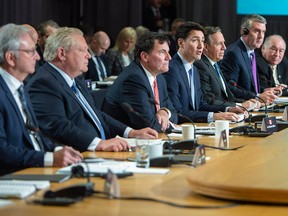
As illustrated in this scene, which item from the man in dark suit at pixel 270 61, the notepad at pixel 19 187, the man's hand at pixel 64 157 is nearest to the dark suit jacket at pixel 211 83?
the man in dark suit at pixel 270 61

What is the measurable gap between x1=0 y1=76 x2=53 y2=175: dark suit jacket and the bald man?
7229 mm

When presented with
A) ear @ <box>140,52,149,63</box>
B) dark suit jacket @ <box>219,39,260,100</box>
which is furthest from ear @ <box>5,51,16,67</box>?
dark suit jacket @ <box>219,39,260,100</box>

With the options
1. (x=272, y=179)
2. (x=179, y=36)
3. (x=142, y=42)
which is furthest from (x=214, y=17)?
(x=272, y=179)

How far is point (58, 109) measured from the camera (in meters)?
4.60

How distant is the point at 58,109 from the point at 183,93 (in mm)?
2104

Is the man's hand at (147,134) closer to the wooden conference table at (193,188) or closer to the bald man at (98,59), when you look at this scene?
the wooden conference table at (193,188)

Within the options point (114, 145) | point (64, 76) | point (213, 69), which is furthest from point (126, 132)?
point (213, 69)

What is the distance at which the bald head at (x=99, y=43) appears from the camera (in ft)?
38.8

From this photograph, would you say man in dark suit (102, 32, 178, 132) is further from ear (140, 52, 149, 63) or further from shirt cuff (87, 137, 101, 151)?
shirt cuff (87, 137, 101, 151)

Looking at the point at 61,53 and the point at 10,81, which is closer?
the point at 10,81

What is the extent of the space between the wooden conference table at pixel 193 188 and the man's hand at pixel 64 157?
0.09 meters

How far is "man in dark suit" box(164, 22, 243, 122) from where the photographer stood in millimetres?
6430

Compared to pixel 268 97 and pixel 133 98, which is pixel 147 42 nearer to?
pixel 133 98

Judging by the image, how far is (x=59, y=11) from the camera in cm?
1271
